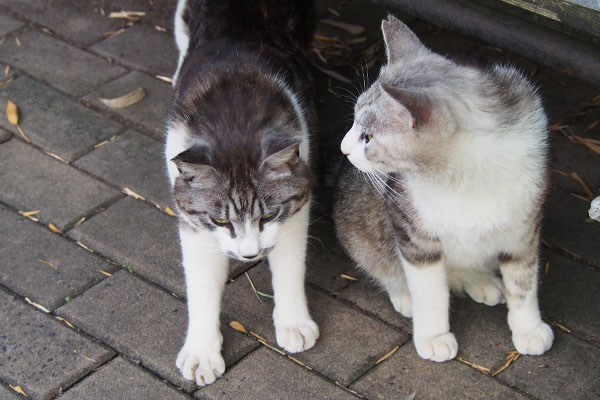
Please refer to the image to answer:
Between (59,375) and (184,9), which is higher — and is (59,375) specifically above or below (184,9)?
below

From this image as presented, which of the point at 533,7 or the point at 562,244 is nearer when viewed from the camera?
the point at 533,7

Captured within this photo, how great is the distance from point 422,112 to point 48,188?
2177mm

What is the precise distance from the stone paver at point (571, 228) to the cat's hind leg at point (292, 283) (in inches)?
44.0

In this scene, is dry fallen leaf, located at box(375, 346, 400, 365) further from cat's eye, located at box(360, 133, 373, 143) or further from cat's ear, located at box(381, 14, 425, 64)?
cat's ear, located at box(381, 14, 425, 64)

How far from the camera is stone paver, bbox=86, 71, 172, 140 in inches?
167

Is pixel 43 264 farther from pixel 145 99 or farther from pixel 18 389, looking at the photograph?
pixel 145 99

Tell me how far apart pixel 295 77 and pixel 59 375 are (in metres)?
1.57

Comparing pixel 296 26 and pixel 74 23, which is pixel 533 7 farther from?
pixel 74 23

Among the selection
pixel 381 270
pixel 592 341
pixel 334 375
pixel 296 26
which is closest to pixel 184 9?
pixel 296 26

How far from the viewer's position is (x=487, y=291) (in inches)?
126

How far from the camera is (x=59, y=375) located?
115 inches

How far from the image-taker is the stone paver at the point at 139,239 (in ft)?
11.2

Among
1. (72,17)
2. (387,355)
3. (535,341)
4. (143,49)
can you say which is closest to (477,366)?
(535,341)

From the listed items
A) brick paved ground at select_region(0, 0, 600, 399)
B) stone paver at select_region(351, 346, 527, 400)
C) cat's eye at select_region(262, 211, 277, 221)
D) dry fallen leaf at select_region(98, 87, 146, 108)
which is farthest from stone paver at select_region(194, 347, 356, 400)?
dry fallen leaf at select_region(98, 87, 146, 108)
